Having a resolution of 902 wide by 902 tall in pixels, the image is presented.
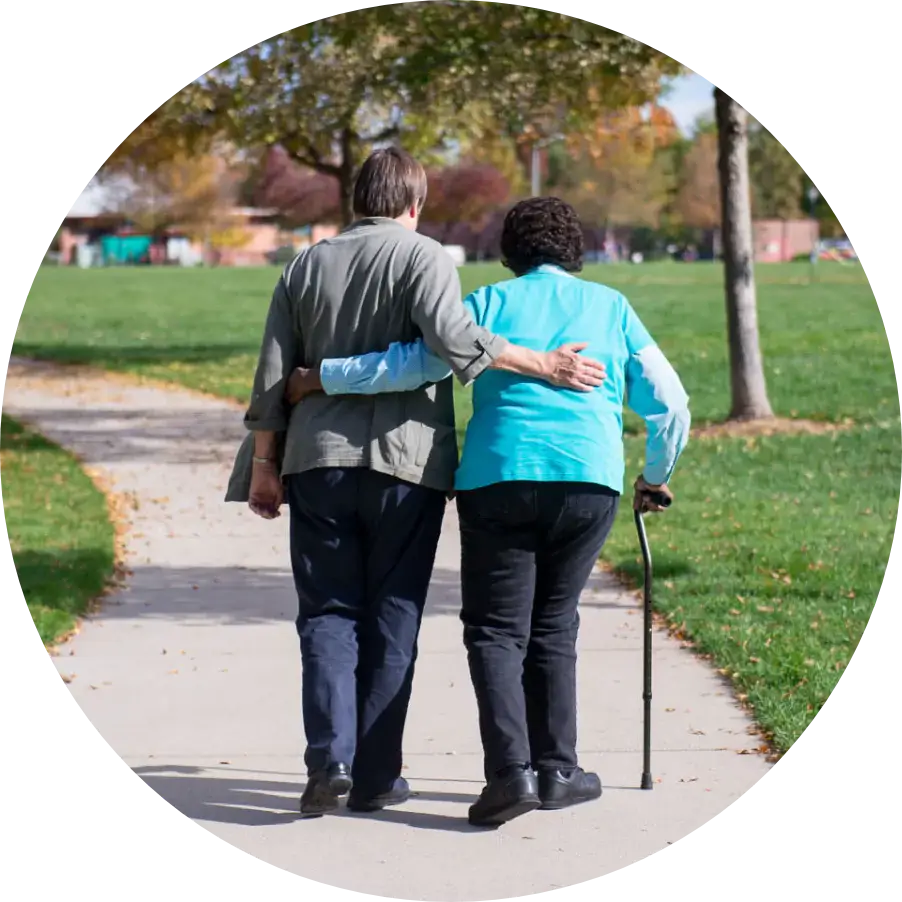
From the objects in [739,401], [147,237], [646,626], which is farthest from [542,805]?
[147,237]

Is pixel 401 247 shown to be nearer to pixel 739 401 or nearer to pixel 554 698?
pixel 554 698

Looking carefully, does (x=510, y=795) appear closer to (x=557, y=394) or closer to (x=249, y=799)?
(x=249, y=799)

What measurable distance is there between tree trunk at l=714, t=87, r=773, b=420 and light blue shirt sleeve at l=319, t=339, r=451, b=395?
8.92 metres

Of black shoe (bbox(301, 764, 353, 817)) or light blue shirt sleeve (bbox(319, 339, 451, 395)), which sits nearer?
light blue shirt sleeve (bbox(319, 339, 451, 395))

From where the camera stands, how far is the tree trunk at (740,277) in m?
12.5

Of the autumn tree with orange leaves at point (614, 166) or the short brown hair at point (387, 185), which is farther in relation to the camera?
the autumn tree with orange leaves at point (614, 166)

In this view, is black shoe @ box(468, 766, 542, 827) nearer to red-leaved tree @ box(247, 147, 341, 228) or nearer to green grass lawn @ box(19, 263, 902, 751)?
green grass lawn @ box(19, 263, 902, 751)

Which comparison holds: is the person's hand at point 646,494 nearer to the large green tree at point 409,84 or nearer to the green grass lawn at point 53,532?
the green grass lawn at point 53,532

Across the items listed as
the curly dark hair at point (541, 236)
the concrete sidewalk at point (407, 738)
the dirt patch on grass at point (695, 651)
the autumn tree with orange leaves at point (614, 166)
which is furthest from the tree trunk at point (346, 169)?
the curly dark hair at point (541, 236)

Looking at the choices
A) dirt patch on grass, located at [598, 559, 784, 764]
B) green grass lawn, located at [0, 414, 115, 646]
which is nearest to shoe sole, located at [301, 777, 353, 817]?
dirt patch on grass, located at [598, 559, 784, 764]

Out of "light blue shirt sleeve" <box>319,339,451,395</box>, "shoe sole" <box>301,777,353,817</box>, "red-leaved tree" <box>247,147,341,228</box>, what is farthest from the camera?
"red-leaved tree" <box>247,147,341,228</box>

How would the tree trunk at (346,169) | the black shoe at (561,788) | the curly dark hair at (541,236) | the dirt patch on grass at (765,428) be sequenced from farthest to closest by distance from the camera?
the tree trunk at (346,169) < the dirt patch on grass at (765,428) < the black shoe at (561,788) < the curly dark hair at (541,236)

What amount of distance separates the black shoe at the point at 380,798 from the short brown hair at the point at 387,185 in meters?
1.65

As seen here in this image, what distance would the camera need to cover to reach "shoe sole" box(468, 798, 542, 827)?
4219 mm
